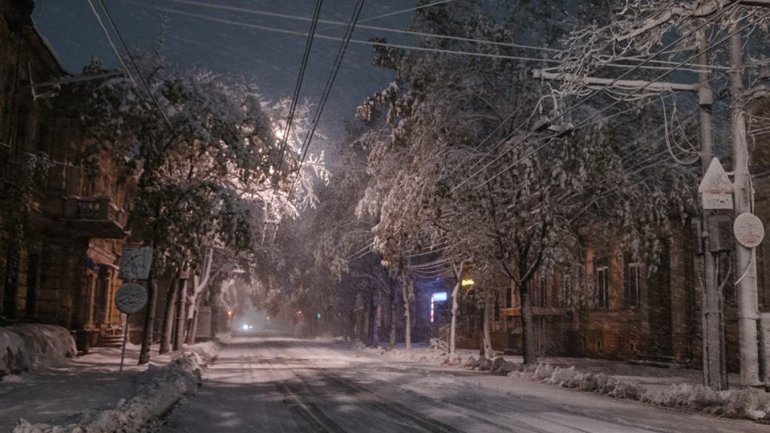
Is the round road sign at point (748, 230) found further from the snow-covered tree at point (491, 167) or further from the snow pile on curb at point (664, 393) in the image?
the snow-covered tree at point (491, 167)

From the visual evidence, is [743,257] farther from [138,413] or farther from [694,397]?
[138,413]

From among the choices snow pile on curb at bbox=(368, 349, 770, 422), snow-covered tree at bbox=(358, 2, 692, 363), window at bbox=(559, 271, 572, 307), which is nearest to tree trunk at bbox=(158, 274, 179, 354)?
snow-covered tree at bbox=(358, 2, 692, 363)

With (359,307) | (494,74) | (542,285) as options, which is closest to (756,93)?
(494,74)

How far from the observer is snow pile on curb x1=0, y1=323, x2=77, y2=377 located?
1584cm

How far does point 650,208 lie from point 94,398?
578 inches

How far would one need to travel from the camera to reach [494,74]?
21266 mm

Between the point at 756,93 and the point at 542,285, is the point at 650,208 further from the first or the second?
the point at 542,285

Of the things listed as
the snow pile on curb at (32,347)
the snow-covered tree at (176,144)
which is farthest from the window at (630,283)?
the snow pile on curb at (32,347)

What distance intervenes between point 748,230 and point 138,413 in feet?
38.3

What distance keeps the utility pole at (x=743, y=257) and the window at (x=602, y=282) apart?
1789 cm

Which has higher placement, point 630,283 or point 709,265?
point 630,283

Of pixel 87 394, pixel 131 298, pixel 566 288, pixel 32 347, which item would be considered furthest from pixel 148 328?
pixel 566 288

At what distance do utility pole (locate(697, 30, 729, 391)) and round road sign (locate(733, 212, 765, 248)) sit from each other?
1.62 feet

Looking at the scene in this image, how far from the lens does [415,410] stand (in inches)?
476
